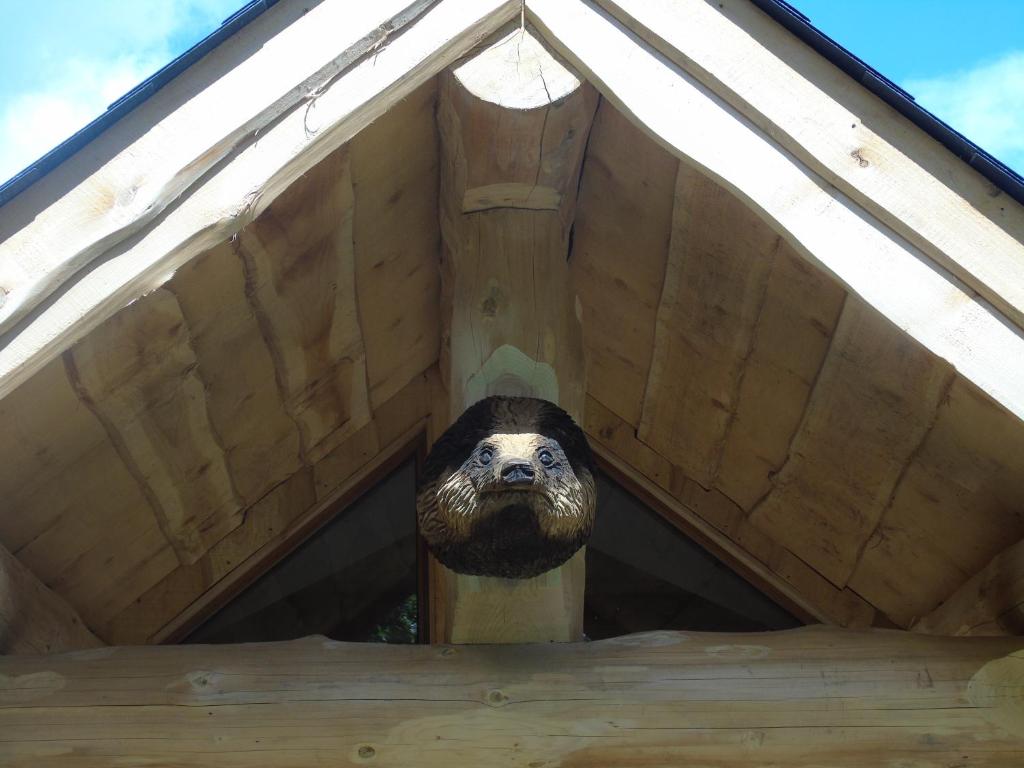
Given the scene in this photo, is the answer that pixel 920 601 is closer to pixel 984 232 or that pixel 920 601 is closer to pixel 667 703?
pixel 667 703

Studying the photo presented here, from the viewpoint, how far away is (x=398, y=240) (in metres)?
2.98

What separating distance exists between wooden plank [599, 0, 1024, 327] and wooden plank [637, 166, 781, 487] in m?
0.51

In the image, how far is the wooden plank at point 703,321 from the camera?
2.74 meters

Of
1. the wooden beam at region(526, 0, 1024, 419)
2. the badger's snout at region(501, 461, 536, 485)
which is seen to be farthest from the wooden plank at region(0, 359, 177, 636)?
the wooden beam at region(526, 0, 1024, 419)

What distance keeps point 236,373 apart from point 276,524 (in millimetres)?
714

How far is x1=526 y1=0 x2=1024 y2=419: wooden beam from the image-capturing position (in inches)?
80.7

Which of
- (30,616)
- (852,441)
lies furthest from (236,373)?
(852,441)

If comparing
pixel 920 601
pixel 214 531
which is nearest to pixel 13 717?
pixel 214 531

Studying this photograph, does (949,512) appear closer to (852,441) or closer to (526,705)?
(852,441)

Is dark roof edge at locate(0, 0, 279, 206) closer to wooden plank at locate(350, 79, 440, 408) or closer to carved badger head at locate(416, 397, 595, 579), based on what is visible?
wooden plank at locate(350, 79, 440, 408)

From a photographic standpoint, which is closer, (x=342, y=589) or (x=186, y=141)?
(x=186, y=141)

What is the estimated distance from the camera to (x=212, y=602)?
3.45 m

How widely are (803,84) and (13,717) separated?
1.84 metres

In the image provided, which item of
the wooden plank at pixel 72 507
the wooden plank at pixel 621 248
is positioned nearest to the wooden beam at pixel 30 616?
the wooden plank at pixel 72 507
